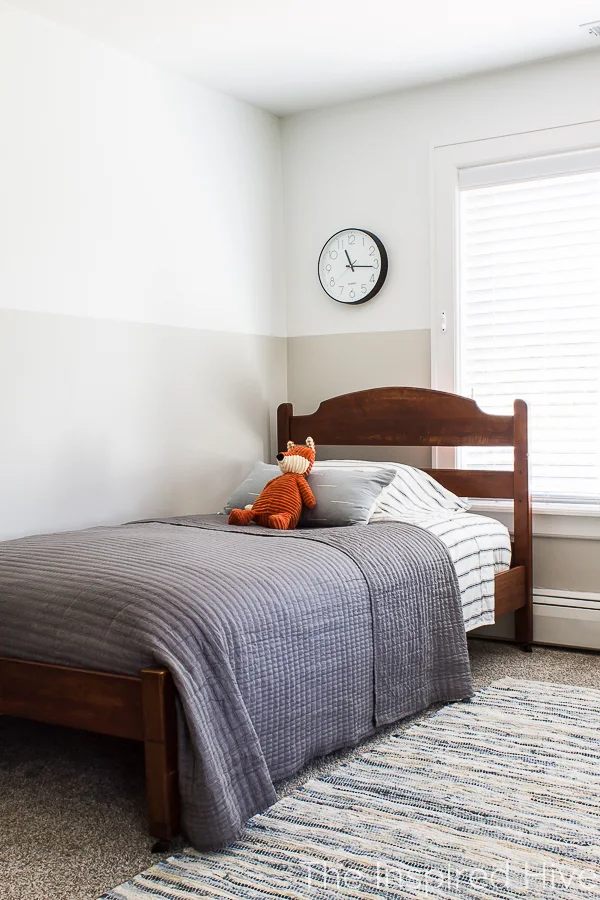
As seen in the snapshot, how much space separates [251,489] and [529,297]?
1396 millimetres

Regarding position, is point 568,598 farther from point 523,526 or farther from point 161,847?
point 161,847

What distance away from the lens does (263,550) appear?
2555 mm

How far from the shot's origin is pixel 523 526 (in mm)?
3529

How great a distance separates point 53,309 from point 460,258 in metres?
1.73

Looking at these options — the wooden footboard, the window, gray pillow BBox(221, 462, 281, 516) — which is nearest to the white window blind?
the window

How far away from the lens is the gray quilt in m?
1.91

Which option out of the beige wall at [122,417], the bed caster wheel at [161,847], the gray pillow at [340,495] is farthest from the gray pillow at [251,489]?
the bed caster wheel at [161,847]

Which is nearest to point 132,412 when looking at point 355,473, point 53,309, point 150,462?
point 150,462

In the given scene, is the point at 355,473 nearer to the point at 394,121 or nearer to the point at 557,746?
the point at 557,746

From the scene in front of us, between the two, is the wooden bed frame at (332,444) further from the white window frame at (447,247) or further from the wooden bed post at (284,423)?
the white window frame at (447,247)

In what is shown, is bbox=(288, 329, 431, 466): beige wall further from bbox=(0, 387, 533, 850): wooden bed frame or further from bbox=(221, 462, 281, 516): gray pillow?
bbox=(221, 462, 281, 516): gray pillow

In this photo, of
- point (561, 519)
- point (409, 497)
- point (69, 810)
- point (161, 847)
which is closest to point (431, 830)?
point (161, 847)

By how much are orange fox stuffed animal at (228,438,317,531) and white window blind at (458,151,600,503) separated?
0.90m

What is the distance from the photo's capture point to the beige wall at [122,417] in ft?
9.94
